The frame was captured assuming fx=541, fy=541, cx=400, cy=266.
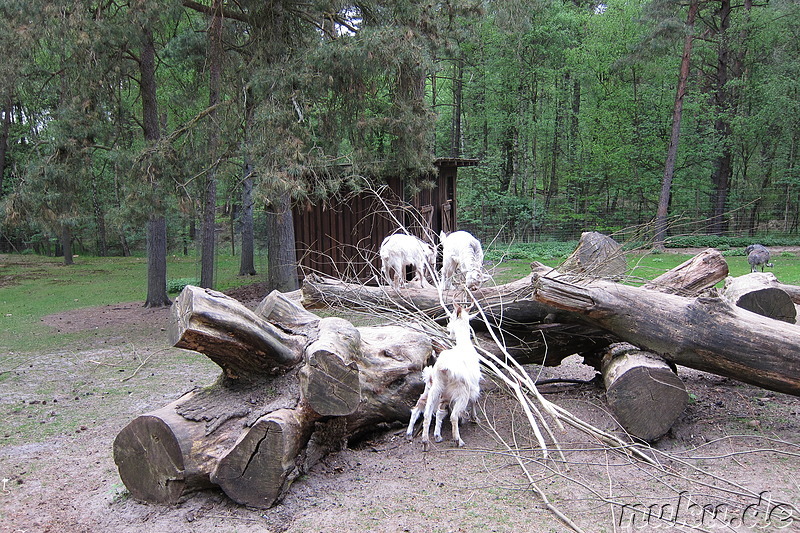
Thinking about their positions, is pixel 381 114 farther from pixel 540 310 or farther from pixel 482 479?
pixel 482 479

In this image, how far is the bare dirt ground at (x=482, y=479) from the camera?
324cm

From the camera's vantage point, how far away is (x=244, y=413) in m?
3.62

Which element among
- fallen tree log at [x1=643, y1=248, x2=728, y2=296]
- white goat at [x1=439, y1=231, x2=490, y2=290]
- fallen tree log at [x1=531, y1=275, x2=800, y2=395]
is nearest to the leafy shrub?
white goat at [x1=439, y1=231, x2=490, y2=290]

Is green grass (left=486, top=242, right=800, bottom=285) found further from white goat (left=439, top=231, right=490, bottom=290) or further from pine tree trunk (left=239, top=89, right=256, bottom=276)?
pine tree trunk (left=239, top=89, right=256, bottom=276)

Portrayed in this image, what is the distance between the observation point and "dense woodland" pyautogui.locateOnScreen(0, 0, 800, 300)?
30.7 feet

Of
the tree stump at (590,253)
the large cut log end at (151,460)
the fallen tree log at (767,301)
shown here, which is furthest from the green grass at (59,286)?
the fallen tree log at (767,301)

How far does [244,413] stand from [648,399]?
3.13 meters

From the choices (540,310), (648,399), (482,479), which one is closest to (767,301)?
(648,399)

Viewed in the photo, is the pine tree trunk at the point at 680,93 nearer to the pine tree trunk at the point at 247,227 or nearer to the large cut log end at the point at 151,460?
the pine tree trunk at the point at 247,227

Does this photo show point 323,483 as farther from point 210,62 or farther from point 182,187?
point 210,62

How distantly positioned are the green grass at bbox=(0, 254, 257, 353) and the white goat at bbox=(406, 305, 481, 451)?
731 centimetres

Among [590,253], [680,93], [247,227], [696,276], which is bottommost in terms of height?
[696,276]

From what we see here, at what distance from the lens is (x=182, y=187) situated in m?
10.2

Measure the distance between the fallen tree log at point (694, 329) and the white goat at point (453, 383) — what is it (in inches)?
26.6
